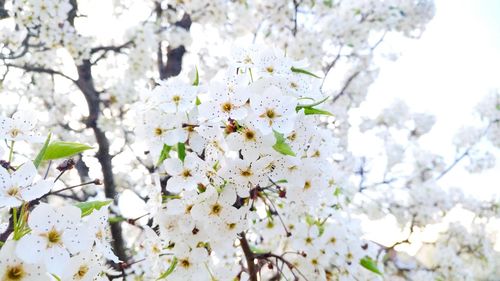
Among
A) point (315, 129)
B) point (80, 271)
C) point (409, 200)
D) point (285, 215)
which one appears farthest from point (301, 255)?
point (409, 200)

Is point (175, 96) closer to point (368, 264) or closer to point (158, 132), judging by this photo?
point (158, 132)

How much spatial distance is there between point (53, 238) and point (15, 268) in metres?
0.07

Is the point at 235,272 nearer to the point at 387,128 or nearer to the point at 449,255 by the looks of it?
the point at 449,255

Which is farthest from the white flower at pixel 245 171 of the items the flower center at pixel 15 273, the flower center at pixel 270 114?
the flower center at pixel 15 273

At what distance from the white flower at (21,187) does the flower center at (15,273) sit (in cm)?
11

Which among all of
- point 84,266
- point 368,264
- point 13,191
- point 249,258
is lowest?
point 368,264

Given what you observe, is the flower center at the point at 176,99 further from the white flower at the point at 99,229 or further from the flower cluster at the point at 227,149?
the white flower at the point at 99,229

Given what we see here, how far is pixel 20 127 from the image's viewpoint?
1.04 metres

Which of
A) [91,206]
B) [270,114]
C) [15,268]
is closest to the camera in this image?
[15,268]

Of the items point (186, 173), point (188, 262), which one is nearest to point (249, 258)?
point (188, 262)

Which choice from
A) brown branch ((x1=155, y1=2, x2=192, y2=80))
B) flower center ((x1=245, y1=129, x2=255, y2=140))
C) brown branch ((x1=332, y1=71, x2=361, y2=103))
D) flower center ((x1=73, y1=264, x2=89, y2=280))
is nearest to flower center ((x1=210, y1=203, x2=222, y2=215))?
flower center ((x1=245, y1=129, x2=255, y2=140))

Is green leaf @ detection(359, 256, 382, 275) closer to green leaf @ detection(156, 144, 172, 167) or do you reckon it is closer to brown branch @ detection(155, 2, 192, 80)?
green leaf @ detection(156, 144, 172, 167)

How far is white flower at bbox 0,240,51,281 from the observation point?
74 cm

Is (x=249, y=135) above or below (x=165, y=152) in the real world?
above
